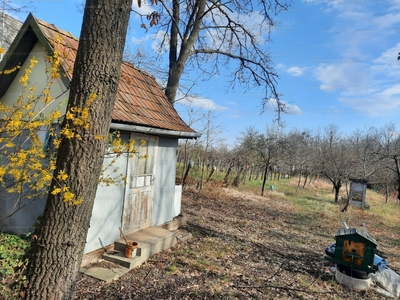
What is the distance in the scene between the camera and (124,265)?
16.9 feet

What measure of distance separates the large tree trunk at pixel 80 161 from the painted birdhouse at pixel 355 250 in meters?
5.49

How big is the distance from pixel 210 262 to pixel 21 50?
19.5ft

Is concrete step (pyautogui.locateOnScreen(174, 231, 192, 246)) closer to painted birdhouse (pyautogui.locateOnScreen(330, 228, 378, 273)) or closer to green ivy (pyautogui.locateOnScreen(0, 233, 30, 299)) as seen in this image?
green ivy (pyautogui.locateOnScreen(0, 233, 30, 299))

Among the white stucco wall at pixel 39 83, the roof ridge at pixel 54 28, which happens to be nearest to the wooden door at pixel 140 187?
Answer: the white stucco wall at pixel 39 83

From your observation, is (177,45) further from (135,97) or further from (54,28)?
(54,28)

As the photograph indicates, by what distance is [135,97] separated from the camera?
674 cm

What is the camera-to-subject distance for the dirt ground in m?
4.49

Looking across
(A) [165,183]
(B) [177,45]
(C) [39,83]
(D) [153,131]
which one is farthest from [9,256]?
(B) [177,45]

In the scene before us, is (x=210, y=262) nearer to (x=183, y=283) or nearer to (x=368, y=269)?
(x=183, y=283)

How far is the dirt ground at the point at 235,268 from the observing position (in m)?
4.49

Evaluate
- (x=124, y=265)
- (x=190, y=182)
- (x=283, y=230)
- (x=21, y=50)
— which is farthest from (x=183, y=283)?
(x=190, y=182)

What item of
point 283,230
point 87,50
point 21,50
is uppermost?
point 21,50

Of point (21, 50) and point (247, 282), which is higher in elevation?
point (21, 50)

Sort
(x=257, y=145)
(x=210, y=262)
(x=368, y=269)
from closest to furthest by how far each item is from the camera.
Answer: (x=368, y=269), (x=210, y=262), (x=257, y=145)
